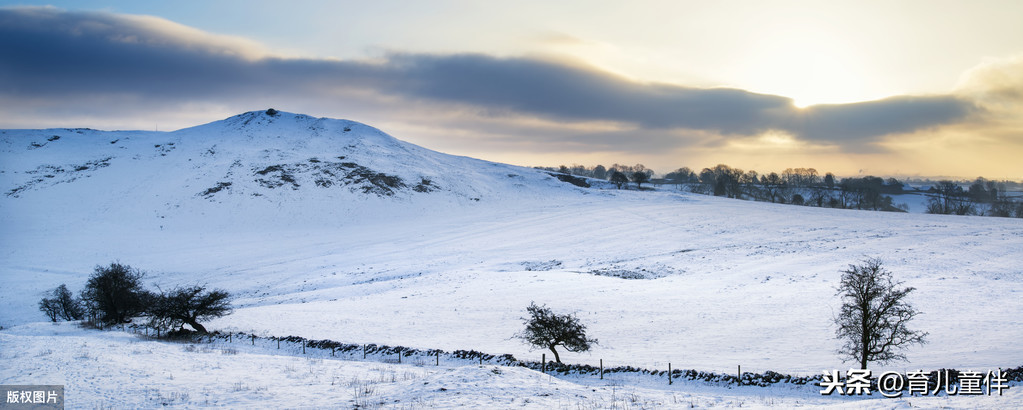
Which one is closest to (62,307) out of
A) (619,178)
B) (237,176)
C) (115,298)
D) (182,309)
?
(115,298)

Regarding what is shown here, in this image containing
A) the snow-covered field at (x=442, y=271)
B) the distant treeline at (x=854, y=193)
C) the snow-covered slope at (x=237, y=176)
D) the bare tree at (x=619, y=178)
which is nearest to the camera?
the snow-covered field at (x=442, y=271)

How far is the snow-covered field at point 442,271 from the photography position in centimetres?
1859

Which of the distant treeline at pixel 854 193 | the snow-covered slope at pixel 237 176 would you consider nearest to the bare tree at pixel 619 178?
the distant treeline at pixel 854 193

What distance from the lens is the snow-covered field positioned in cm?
1859

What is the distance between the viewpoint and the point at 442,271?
171 feet

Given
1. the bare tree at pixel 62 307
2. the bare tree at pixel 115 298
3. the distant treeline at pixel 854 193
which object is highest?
the distant treeline at pixel 854 193

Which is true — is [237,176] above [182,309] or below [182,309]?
above

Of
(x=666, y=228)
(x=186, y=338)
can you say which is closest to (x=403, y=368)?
(x=186, y=338)

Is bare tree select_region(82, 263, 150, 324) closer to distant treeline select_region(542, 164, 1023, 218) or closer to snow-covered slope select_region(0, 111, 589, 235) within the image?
snow-covered slope select_region(0, 111, 589, 235)

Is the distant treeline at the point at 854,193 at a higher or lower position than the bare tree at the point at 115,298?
higher

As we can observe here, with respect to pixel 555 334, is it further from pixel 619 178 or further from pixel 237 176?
pixel 619 178

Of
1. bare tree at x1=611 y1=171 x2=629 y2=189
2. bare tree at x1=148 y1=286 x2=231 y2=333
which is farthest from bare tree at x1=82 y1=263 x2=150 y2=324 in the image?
bare tree at x1=611 y1=171 x2=629 y2=189

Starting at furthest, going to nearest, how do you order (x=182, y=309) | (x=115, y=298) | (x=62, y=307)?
(x=62, y=307) < (x=115, y=298) < (x=182, y=309)

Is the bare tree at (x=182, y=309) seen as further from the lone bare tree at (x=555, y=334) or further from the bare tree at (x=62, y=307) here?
the lone bare tree at (x=555, y=334)
